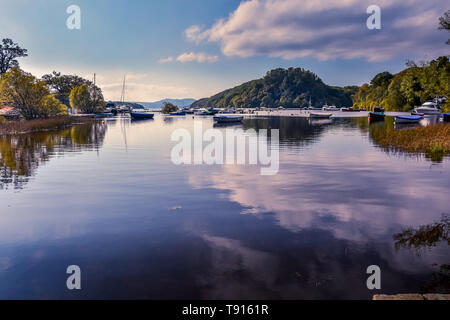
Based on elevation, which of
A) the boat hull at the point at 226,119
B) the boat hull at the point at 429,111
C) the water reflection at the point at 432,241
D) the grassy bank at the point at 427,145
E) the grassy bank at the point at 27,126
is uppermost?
the boat hull at the point at 429,111

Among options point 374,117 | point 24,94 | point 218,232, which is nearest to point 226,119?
point 374,117

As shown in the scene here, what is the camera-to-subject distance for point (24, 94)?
243ft

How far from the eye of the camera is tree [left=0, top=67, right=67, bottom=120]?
233 ft

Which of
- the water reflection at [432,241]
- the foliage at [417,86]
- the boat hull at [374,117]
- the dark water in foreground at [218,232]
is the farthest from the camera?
the foliage at [417,86]

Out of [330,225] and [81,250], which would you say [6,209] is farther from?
[330,225]

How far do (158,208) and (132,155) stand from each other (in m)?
20.3

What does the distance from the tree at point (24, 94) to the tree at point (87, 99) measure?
64566 mm

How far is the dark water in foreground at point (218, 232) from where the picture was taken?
8.27 meters

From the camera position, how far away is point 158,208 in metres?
14.9

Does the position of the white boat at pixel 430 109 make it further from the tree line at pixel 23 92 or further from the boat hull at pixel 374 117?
the tree line at pixel 23 92

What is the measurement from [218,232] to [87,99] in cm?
15220

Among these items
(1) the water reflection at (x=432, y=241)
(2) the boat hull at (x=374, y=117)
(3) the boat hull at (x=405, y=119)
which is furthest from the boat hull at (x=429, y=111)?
(1) the water reflection at (x=432, y=241)

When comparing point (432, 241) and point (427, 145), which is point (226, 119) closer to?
point (427, 145)
